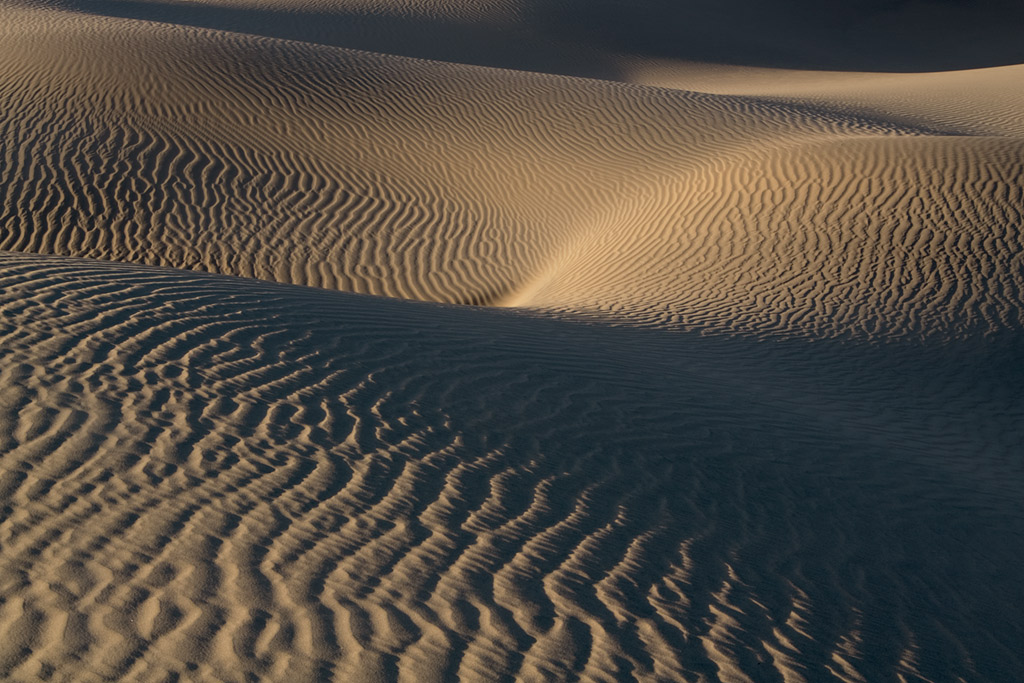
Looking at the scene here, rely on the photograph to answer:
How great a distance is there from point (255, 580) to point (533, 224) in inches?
424

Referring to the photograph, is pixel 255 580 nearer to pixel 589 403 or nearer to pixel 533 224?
pixel 589 403

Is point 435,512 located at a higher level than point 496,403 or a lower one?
lower

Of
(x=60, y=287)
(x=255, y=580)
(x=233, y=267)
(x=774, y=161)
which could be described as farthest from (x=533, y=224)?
(x=255, y=580)

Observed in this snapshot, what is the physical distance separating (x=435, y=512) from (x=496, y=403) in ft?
4.76

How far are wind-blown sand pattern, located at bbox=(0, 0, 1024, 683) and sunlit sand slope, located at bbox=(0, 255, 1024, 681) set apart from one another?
0.02 metres

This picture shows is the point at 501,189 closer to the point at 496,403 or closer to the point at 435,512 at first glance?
the point at 496,403

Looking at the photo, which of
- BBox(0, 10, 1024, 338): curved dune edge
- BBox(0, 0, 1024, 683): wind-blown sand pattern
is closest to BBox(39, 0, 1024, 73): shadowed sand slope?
BBox(0, 10, 1024, 338): curved dune edge

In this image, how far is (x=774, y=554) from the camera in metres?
4.49

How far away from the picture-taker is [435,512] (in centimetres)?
425

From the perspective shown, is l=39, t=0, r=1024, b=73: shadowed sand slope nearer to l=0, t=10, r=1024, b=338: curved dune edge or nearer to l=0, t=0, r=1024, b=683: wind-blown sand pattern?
l=0, t=10, r=1024, b=338: curved dune edge

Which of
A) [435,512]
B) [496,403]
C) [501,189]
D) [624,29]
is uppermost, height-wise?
[624,29]

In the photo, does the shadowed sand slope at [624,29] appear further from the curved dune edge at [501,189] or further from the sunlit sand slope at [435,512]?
the sunlit sand slope at [435,512]

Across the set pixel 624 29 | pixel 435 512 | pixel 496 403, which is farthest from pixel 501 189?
pixel 624 29

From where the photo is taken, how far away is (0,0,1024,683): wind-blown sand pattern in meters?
3.53
